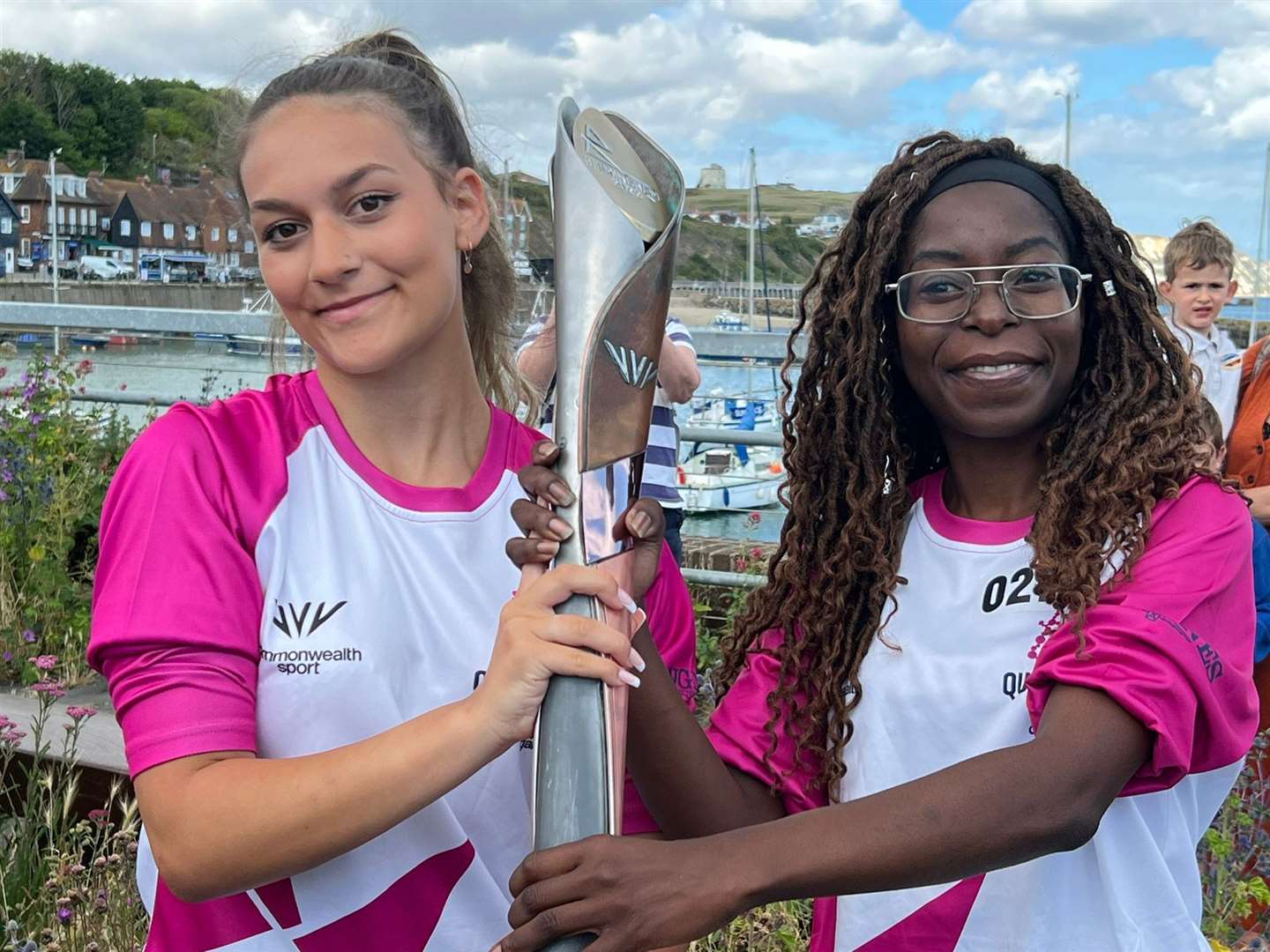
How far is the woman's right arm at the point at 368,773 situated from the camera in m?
1.25

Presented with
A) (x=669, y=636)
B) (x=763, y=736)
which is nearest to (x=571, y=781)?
(x=669, y=636)

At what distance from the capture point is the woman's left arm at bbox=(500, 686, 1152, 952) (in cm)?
119

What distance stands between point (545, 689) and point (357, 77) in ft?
2.94

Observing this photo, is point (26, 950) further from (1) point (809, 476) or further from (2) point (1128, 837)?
(2) point (1128, 837)

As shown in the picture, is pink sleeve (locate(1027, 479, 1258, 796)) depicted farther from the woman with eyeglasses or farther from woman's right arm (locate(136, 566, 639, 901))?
woman's right arm (locate(136, 566, 639, 901))

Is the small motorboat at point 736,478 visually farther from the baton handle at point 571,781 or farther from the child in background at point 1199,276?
the baton handle at point 571,781

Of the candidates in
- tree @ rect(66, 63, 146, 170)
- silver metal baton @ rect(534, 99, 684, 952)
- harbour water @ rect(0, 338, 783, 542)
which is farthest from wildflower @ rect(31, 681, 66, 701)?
tree @ rect(66, 63, 146, 170)

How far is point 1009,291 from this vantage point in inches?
67.4

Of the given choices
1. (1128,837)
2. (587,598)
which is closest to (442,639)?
(587,598)

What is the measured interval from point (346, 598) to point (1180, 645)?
956mm

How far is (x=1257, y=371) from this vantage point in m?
4.14

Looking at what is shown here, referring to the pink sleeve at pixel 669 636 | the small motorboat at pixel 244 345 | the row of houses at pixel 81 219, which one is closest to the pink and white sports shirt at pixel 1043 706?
the pink sleeve at pixel 669 636

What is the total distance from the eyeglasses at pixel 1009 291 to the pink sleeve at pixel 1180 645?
30 centimetres

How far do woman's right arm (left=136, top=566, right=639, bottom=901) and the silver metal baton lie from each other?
26 millimetres
